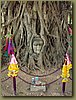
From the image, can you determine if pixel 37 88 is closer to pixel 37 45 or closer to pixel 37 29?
pixel 37 45

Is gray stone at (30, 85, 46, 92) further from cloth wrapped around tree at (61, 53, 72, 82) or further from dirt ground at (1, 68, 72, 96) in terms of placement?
cloth wrapped around tree at (61, 53, 72, 82)

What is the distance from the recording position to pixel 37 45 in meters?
3.88

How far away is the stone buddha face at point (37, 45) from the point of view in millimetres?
3875

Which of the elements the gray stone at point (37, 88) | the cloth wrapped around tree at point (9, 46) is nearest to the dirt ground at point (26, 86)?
the gray stone at point (37, 88)

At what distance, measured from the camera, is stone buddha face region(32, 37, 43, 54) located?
388 centimetres

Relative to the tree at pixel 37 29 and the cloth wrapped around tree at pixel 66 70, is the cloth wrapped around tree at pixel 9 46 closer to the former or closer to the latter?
the tree at pixel 37 29

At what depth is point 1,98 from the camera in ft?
12.8

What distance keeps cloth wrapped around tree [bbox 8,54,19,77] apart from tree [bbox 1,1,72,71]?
5 centimetres

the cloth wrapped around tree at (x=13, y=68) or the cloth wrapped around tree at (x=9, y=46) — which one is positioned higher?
the cloth wrapped around tree at (x=9, y=46)

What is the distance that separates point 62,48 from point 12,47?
17.9 inches

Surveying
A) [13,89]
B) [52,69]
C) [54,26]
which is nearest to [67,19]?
[54,26]

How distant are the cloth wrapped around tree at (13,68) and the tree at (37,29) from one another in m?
0.05

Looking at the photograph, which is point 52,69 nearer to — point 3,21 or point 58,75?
point 58,75

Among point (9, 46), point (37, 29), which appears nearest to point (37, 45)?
point (37, 29)
